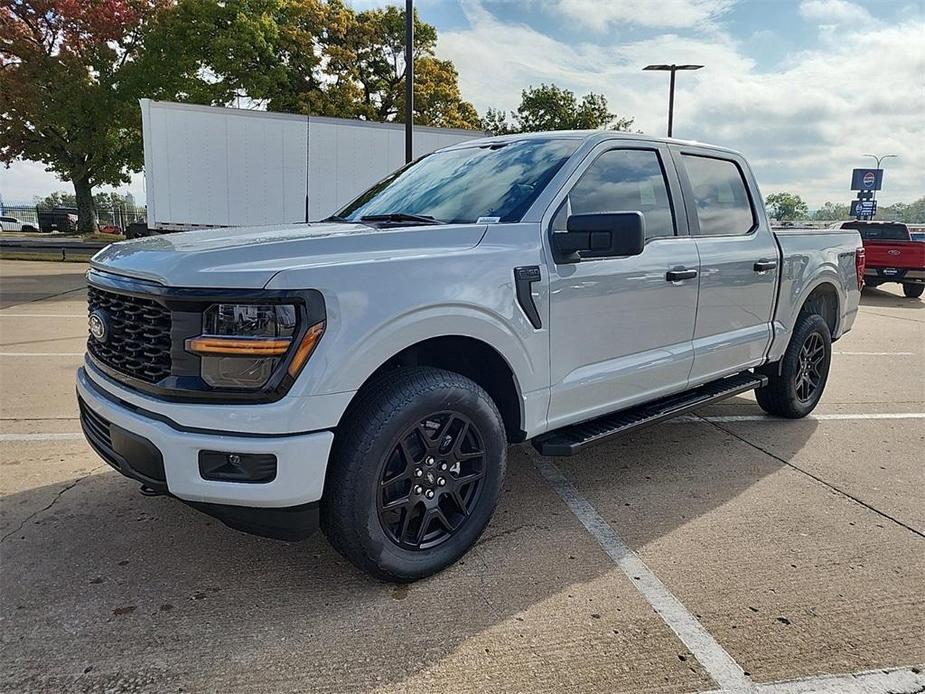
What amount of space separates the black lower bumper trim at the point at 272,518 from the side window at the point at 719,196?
296cm

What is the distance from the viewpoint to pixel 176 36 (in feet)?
78.9

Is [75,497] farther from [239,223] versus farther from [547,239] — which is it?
[239,223]

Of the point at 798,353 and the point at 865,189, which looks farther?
the point at 865,189

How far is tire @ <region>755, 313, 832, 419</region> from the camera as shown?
511 cm

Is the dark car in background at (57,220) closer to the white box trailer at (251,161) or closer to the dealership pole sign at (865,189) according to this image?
the white box trailer at (251,161)

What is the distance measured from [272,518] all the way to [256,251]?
0.99 meters

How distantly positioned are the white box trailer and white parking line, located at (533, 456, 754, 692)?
36.3 ft

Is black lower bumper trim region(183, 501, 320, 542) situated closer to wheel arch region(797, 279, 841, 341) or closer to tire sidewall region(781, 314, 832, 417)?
tire sidewall region(781, 314, 832, 417)

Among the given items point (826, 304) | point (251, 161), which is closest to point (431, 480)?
point (826, 304)

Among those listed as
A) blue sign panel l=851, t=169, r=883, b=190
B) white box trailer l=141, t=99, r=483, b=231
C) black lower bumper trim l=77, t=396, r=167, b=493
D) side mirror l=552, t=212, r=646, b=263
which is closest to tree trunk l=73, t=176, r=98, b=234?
A: white box trailer l=141, t=99, r=483, b=231

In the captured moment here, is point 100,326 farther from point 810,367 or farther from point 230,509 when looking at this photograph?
point 810,367

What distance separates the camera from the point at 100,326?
2.80 metres

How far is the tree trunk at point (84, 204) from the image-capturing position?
101ft

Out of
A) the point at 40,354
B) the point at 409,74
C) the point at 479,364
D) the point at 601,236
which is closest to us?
the point at 601,236
